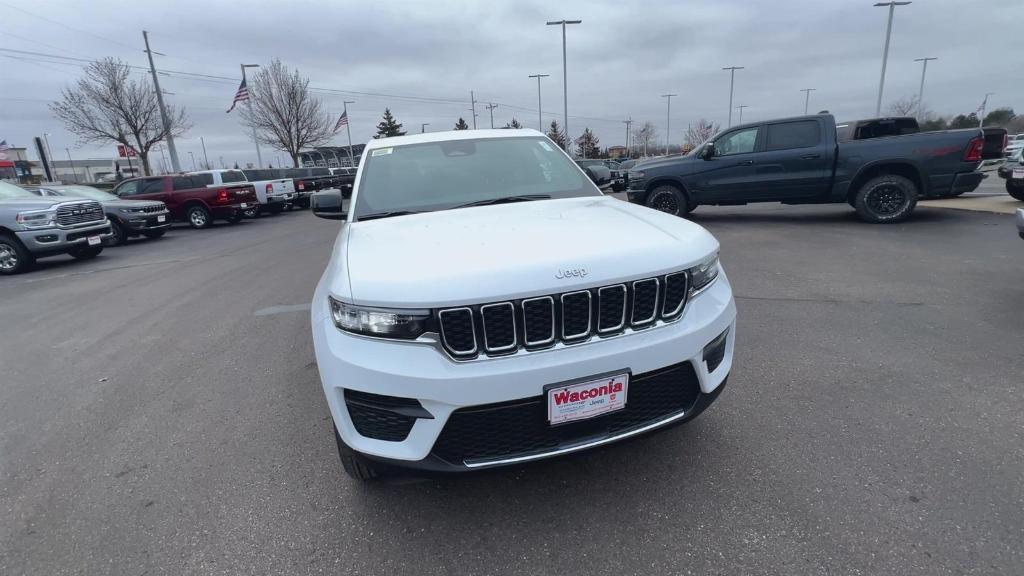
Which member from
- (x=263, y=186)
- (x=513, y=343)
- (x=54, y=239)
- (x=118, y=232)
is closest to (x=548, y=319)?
(x=513, y=343)

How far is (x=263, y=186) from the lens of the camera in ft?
61.5

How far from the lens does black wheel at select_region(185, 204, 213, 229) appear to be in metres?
16.5

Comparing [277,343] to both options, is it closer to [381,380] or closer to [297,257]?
[381,380]

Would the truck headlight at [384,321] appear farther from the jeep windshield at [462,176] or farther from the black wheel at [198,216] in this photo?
the black wheel at [198,216]

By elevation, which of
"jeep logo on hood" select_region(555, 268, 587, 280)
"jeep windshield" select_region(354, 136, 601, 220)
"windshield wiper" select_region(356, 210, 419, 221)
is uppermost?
"jeep windshield" select_region(354, 136, 601, 220)

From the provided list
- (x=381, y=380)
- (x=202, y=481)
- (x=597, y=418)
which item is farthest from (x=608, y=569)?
(x=202, y=481)

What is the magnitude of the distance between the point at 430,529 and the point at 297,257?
830 centimetres

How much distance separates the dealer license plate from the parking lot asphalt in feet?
0.96

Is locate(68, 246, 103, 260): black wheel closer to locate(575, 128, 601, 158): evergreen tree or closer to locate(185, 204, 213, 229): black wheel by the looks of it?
locate(185, 204, 213, 229): black wheel

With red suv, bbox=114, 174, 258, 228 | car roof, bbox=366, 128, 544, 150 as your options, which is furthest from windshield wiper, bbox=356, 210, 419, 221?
red suv, bbox=114, 174, 258, 228

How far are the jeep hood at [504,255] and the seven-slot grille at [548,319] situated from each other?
0.04m

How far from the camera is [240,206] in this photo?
16.6 m

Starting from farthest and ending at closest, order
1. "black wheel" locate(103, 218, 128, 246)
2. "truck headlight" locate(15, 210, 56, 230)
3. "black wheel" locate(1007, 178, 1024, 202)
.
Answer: "black wheel" locate(103, 218, 128, 246) < "black wheel" locate(1007, 178, 1024, 202) < "truck headlight" locate(15, 210, 56, 230)

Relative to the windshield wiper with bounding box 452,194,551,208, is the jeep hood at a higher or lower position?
lower
